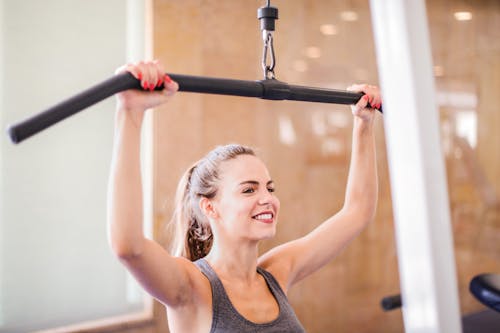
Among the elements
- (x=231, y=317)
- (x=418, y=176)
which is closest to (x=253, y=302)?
(x=231, y=317)

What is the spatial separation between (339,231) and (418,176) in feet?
3.27

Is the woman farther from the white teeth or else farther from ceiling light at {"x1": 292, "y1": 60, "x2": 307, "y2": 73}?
ceiling light at {"x1": 292, "y1": 60, "x2": 307, "y2": 73}

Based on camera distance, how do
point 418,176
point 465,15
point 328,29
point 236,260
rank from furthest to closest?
point 328,29
point 465,15
point 236,260
point 418,176

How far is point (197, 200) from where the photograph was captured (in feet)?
5.19

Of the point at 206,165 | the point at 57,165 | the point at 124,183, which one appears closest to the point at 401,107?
the point at 124,183

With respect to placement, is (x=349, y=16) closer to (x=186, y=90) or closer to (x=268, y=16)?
(x=268, y=16)

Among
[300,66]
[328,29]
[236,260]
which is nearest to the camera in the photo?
[236,260]

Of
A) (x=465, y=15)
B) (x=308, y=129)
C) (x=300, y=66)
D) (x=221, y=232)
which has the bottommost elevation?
(x=221, y=232)

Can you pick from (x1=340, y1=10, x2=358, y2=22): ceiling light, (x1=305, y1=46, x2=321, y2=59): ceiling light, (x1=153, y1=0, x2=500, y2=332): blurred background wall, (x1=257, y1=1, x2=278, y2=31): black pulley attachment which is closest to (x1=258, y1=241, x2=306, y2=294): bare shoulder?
(x1=257, y1=1, x2=278, y2=31): black pulley attachment

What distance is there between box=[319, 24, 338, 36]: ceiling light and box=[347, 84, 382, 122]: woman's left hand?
228 cm

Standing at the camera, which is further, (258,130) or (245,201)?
(258,130)

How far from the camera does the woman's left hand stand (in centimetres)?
142

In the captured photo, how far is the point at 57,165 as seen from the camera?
2615mm

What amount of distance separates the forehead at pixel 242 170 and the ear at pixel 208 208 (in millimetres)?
81
